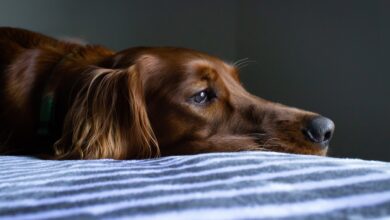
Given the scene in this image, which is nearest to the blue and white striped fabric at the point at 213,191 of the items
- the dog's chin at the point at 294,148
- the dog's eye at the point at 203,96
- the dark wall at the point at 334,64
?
the dog's chin at the point at 294,148

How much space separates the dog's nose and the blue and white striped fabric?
1.24 ft

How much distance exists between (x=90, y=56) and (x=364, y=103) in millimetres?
1165

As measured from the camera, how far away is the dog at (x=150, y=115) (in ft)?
Answer: 4.10

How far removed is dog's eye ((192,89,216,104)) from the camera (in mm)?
1320

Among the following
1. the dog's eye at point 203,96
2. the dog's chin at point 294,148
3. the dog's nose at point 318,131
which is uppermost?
the dog's eye at point 203,96

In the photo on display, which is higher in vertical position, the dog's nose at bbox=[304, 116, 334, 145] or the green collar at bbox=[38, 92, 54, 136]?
the dog's nose at bbox=[304, 116, 334, 145]

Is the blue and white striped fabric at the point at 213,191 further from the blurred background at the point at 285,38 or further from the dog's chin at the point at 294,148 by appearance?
the blurred background at the point at 285,38

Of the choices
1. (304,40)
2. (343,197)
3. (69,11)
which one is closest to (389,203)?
(343,197)

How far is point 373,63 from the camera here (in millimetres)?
2129

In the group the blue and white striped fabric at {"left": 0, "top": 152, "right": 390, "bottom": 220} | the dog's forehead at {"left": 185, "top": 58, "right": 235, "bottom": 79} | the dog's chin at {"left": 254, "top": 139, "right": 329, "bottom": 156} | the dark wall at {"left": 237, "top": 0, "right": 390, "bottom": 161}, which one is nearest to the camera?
the blue and white striped fabric at {"left": 0, "top": 152, "right": 390, "bottom": 220}

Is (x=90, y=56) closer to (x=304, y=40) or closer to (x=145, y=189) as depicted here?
(x=145, y=189)

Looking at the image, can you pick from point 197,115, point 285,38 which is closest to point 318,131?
point 197,115

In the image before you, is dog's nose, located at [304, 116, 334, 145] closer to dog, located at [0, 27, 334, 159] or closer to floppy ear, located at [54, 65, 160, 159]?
dog, located at [0, 27, 334, 159]

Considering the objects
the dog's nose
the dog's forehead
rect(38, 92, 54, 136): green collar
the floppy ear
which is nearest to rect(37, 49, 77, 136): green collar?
rect(38, 92, 54, 136): green collar
